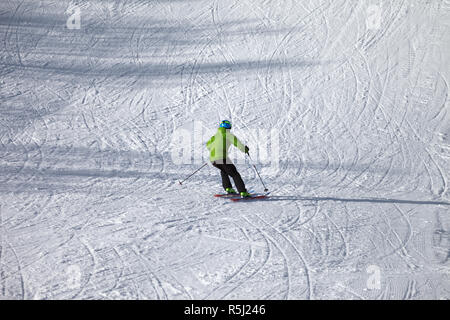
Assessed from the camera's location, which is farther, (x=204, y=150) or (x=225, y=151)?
(x=204, y=150)

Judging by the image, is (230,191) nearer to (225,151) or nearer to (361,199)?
(225,151)

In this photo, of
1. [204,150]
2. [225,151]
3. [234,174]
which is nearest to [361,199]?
[234,174]

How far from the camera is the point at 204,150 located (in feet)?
32.7

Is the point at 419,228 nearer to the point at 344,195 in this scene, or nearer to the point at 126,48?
the point at 344,195

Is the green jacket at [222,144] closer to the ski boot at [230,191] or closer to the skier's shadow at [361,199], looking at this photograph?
the ski boot at [230,191]

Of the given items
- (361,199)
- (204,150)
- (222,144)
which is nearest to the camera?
(222,144)

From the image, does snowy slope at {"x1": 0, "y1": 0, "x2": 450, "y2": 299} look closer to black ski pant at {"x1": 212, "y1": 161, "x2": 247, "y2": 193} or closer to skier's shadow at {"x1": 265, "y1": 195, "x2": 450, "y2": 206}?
skier's shadow at {"x1": 265, "y1": 195, "x2": 450, "y2": 206}

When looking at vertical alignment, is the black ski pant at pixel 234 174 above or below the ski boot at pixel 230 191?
above

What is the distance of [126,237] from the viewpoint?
6.12 meters

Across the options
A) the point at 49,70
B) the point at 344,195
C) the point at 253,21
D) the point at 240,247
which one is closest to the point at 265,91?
the point at 253,21

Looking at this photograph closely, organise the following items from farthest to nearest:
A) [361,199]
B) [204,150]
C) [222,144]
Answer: [204,150] < [361,199] < [222,144]

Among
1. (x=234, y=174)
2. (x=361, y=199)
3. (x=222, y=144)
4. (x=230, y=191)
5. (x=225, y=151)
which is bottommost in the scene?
(x=361, y=199)

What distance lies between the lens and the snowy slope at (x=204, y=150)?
5.39 m

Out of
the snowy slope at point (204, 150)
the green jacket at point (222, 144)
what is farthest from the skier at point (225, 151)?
the snowy slope at point (204, 150)
